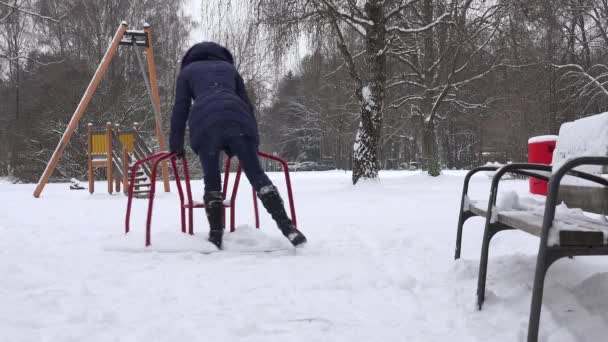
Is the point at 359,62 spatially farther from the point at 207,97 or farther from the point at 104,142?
the point at 207,97

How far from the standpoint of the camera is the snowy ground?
7.25 ft

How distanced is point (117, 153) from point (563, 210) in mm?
11442

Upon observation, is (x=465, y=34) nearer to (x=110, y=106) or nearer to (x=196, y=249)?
(x=196, y=249)

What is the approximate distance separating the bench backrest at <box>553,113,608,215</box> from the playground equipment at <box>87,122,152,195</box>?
9250 mm

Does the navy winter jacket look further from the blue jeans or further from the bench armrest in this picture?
the bench armrest

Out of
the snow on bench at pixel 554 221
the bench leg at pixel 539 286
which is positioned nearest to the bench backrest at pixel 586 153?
the snow on bench at pixel 554 221

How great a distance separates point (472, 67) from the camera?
60.4 ft

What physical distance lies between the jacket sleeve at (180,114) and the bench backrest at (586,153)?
8.61 feet

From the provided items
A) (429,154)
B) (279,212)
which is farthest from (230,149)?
(429,154)

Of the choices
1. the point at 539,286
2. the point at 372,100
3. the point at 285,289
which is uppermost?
the point at 372,100

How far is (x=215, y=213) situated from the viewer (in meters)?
4.02

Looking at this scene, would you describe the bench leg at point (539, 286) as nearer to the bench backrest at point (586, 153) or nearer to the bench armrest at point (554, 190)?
the bench armrest at point (554, 190)

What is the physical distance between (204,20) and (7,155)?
22177 mm

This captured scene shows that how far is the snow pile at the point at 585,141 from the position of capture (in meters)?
2.69
